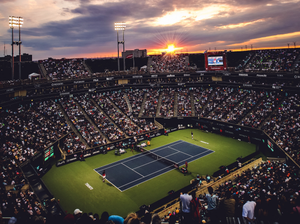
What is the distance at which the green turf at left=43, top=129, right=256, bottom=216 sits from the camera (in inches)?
792

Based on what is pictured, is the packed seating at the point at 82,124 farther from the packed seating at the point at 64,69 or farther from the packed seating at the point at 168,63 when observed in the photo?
the packed seating at the point at 168,63

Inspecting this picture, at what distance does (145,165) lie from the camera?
28.7 m

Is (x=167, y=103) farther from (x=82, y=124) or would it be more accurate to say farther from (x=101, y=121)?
(x=82, y=124)

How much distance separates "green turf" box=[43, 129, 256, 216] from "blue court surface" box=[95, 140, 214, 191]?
3.30ft

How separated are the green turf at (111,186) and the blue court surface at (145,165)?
1.01m

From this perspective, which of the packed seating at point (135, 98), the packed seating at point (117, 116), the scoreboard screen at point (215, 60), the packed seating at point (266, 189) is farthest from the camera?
the scoreboard screen at point (215, 60)

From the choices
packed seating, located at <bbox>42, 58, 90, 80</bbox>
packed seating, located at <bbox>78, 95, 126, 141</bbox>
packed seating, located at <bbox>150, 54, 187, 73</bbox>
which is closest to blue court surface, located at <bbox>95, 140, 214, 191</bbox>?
packed seating, located at <bbox>78, 95, 126, 141</bbox>

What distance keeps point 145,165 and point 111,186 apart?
258 inches

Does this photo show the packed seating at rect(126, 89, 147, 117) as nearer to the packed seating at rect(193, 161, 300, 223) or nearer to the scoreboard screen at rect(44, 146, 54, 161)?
the scoreboard screen at rect(44, 146, 54, 161)

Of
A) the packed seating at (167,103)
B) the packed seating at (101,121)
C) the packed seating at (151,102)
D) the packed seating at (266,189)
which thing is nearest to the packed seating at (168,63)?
the packed seating at (167,103)

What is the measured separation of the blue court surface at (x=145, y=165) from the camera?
24.9 meters

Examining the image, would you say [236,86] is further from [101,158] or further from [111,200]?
[111,200]

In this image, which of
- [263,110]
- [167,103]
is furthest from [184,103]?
[263,110]

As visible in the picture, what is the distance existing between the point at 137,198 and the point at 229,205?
16464 millimetres
